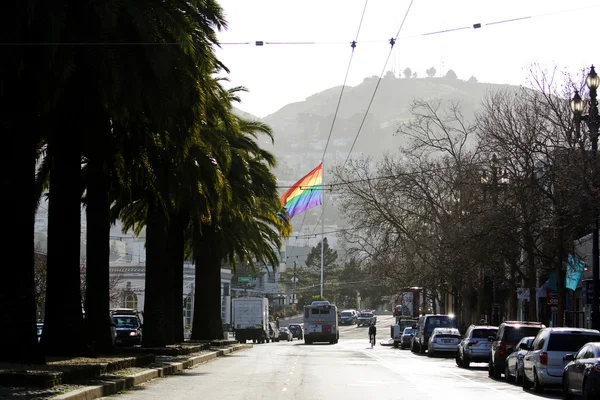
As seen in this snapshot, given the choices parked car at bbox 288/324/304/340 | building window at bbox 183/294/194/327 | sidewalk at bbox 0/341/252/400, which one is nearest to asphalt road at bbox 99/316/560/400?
sidewalk at bbox 0/341/252/400

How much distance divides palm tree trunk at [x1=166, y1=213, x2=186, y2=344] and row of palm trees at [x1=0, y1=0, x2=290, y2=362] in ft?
12.7

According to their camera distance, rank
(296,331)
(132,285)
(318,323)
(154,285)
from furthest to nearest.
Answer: (132,285)
(296,331)
(318,323)
(154,285)

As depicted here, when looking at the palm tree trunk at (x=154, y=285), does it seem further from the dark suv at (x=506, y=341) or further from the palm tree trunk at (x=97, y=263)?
the dark suv at (x=506, y=341)

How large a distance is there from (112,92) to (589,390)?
36.8 feet

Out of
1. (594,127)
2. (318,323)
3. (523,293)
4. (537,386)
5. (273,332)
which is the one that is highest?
(594,127)

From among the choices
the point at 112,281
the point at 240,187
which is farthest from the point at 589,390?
the point at 112,281

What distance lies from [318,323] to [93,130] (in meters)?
55.4

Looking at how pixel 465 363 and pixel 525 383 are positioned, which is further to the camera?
pixel 465 363

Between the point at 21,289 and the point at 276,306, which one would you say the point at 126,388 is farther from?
the point at 276,306

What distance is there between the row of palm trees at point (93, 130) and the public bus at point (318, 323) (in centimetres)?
4400

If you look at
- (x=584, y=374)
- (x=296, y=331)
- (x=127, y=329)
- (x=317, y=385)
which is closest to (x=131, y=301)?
(x=296, y=331)

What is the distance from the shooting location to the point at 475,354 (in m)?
38.3

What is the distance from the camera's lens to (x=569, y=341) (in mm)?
24406

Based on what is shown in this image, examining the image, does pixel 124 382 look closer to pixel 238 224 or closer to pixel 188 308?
pixel 238 224
